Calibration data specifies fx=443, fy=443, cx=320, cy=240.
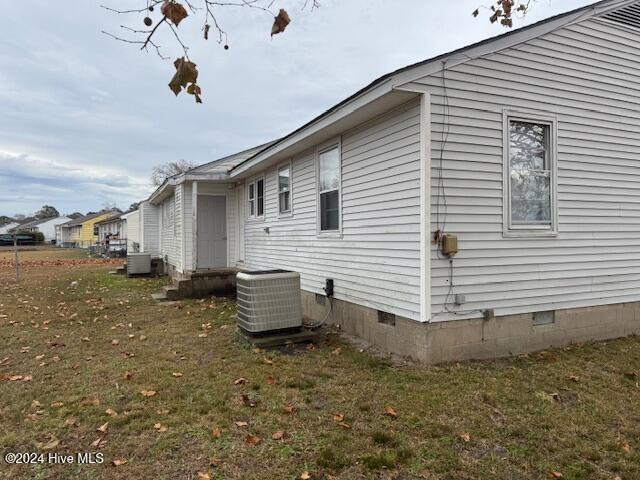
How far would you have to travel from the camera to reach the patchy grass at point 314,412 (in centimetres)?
312

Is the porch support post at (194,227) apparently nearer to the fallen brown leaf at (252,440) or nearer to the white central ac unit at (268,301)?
the white central ac unit at (268,301)

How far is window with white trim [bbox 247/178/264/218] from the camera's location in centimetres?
1111

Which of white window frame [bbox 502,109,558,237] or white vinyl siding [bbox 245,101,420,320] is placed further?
white window frame [bbox 502,109,558,237]

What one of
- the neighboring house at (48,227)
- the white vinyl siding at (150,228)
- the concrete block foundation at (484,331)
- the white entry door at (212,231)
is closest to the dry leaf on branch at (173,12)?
the concrete block foundation at (484,331)

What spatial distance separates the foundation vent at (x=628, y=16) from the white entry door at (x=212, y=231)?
395 inches

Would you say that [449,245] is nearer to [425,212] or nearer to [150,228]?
[425,212]

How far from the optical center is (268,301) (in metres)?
6.35

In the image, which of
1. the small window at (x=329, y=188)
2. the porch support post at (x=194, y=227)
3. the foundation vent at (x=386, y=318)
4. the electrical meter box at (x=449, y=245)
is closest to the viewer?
the electrical meter box at (x=449, y=245)

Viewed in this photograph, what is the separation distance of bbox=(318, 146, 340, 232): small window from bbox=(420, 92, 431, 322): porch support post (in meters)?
2.32

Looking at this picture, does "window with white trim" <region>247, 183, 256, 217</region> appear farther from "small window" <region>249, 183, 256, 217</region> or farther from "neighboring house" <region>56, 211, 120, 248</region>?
"neighboring house" <region>56, 211, 120, 248</region>

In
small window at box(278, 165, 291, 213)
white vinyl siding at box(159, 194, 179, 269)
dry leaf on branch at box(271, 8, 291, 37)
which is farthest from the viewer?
white vinyl siding at box(159, 194, 179, 269)

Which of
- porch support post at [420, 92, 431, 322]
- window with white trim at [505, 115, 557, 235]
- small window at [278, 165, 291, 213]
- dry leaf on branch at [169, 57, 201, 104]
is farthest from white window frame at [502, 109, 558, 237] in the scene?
small window at [278, 165, 291, 213]

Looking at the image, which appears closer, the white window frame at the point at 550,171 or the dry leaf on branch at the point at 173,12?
the dry leaf on branch at the point at 173,12

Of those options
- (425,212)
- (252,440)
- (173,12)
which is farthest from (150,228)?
(173,12)
